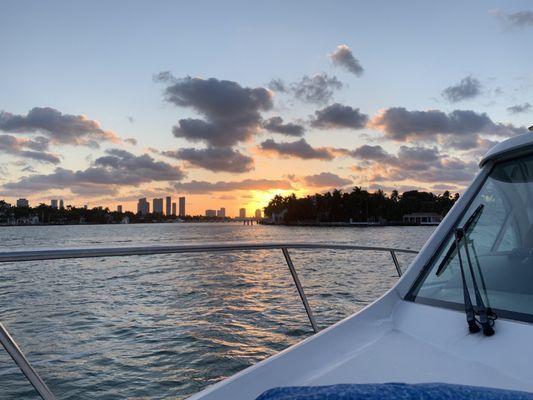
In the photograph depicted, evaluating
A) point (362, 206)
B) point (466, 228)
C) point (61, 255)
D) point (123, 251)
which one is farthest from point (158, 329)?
point (362, 206)

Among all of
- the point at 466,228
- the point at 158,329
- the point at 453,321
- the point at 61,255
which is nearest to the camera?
the point at 453,321

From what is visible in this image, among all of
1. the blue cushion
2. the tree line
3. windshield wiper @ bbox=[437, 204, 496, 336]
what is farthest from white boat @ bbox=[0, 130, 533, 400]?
the tree line

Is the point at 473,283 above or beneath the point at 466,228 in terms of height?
beneath

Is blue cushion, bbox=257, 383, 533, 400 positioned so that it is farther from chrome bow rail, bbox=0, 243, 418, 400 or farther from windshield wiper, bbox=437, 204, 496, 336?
chrome bow rail, bbox=0, 243, 418, 400

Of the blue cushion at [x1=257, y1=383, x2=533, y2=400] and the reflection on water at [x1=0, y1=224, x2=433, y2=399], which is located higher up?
the blue cushion at [x1=257, y1=383, x2=533, y2=400]

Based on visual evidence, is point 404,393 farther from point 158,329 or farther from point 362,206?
point 362,206

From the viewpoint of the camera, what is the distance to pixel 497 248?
183 centimetres

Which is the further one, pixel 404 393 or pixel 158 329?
pixel 158 329

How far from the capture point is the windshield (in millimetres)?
1657

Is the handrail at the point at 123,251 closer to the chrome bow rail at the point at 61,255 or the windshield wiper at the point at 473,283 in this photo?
the chrome bow rail at the point at 61,255

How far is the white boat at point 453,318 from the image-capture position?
1.37 m

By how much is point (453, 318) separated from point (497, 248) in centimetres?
39

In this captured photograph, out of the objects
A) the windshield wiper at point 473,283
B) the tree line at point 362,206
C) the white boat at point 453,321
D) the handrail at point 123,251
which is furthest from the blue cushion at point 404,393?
the tree line at point 362,206

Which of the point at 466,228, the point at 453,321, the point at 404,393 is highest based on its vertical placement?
the point at 466,228
